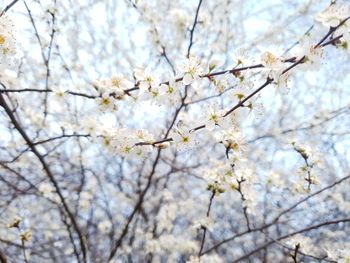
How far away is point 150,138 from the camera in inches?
72.7

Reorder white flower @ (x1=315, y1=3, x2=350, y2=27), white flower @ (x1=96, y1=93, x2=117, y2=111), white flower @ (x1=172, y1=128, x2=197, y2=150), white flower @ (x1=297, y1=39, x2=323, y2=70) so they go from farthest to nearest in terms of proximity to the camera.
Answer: white flower @ (x1=96, y1=93, x2=117, y2=111) → white flower @ (x1=172, y1=128, x2=197, y2=150) → white flower @ (x1=315, y1=3, x2=350, y2=27) → white flower @ (x1=297, y1=39, x2=323, y2=70)

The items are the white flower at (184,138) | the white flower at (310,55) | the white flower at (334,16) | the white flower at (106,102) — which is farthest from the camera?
the white flower at (106,102)

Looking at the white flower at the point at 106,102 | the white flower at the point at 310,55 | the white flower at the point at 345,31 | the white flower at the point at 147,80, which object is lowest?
the white flower at the point at 310,55

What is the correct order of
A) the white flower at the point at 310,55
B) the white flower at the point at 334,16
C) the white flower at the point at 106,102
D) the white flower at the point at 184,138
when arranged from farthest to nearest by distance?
1. the white flower at the point at 106,102
2. the white flower at the point at 184,138
3. the white flower at the point at 334,16
4. the white flower at the point at 310,55

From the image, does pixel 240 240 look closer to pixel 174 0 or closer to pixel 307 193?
pixel 174 0

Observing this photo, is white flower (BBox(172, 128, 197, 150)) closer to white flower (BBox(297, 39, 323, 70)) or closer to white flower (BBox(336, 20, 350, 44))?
white flower (BBox(297, 39, 323, 70))

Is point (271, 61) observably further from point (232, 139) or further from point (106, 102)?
point (106, 102)

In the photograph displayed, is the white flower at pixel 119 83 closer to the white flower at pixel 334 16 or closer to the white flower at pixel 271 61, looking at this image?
the white flower at pixel 271 61

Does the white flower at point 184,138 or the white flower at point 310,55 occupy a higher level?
Answer: the white flower at point 310,55

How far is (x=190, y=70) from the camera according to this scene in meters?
1.61

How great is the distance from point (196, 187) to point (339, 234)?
7.60 feet

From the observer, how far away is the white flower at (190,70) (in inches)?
63.1

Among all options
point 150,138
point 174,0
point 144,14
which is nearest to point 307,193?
point 150,138

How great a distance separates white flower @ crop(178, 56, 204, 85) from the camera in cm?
160
